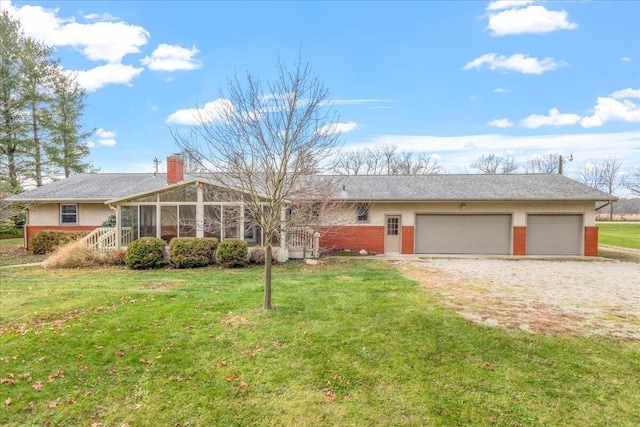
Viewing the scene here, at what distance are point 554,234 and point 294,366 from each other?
1565cm

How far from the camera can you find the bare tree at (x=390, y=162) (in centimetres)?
4169

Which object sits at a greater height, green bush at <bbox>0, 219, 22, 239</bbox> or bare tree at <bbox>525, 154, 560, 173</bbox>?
bare tree at <bbox>525, 154, 560, 173</bbox>

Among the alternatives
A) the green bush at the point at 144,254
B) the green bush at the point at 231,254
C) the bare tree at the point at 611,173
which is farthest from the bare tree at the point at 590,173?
the green bush at the point at 144,254

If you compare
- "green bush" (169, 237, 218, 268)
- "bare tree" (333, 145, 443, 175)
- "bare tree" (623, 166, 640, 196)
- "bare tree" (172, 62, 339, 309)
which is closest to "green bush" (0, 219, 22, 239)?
"green bush" (169, 237, 218, 268)

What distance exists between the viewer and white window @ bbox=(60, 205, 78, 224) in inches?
685

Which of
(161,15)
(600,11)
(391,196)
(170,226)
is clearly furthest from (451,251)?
(161,15)

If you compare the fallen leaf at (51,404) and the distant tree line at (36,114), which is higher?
the distant tree line at (36,114)

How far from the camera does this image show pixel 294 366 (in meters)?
4.73

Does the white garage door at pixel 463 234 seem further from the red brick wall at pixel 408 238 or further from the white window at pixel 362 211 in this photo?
the white window at pixel 362 211

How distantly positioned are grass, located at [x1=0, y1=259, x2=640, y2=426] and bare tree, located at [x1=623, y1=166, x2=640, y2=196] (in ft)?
169

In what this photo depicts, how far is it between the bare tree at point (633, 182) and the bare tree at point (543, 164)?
8936 mm

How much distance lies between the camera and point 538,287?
9.05 meters

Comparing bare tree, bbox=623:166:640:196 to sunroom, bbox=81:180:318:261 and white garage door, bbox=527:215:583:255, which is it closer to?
white garage door, bbox=527:215:583:255

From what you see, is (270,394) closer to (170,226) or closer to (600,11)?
(170,226)
